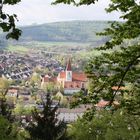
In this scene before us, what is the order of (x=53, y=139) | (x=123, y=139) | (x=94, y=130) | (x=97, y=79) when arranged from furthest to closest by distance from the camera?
(x=94, y=130) < (x=123, y=139) < (x=53, y=139) < (x=97, y=79)

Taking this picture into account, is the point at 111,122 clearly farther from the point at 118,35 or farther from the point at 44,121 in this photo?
the point at 118,35

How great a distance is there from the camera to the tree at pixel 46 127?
89.4ft

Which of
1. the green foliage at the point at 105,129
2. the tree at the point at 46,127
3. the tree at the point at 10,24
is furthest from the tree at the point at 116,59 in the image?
the green foliage at the point at 105,129

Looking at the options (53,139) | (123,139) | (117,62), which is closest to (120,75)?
(117,62)

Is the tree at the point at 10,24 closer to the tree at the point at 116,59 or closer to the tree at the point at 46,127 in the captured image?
the tree at the point at 116,59

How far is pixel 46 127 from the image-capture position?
2738cm

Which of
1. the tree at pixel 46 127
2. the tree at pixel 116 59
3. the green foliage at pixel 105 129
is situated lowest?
the green foliage at pixel 105 129

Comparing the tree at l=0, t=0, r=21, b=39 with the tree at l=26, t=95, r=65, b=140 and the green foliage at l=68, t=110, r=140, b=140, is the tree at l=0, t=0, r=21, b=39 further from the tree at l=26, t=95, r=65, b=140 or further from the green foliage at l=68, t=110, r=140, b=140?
the green foliage at l=68, t=110, r=140, b=140

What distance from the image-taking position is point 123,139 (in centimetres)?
6350

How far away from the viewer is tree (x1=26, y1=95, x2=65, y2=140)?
27250 mm

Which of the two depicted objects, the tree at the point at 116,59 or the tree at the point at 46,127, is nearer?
the tree at the point at 116,59

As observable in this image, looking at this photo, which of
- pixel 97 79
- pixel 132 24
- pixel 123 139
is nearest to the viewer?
pixel 132 24

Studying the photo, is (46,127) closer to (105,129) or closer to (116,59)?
(116,59)

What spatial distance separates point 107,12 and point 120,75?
1.72m
